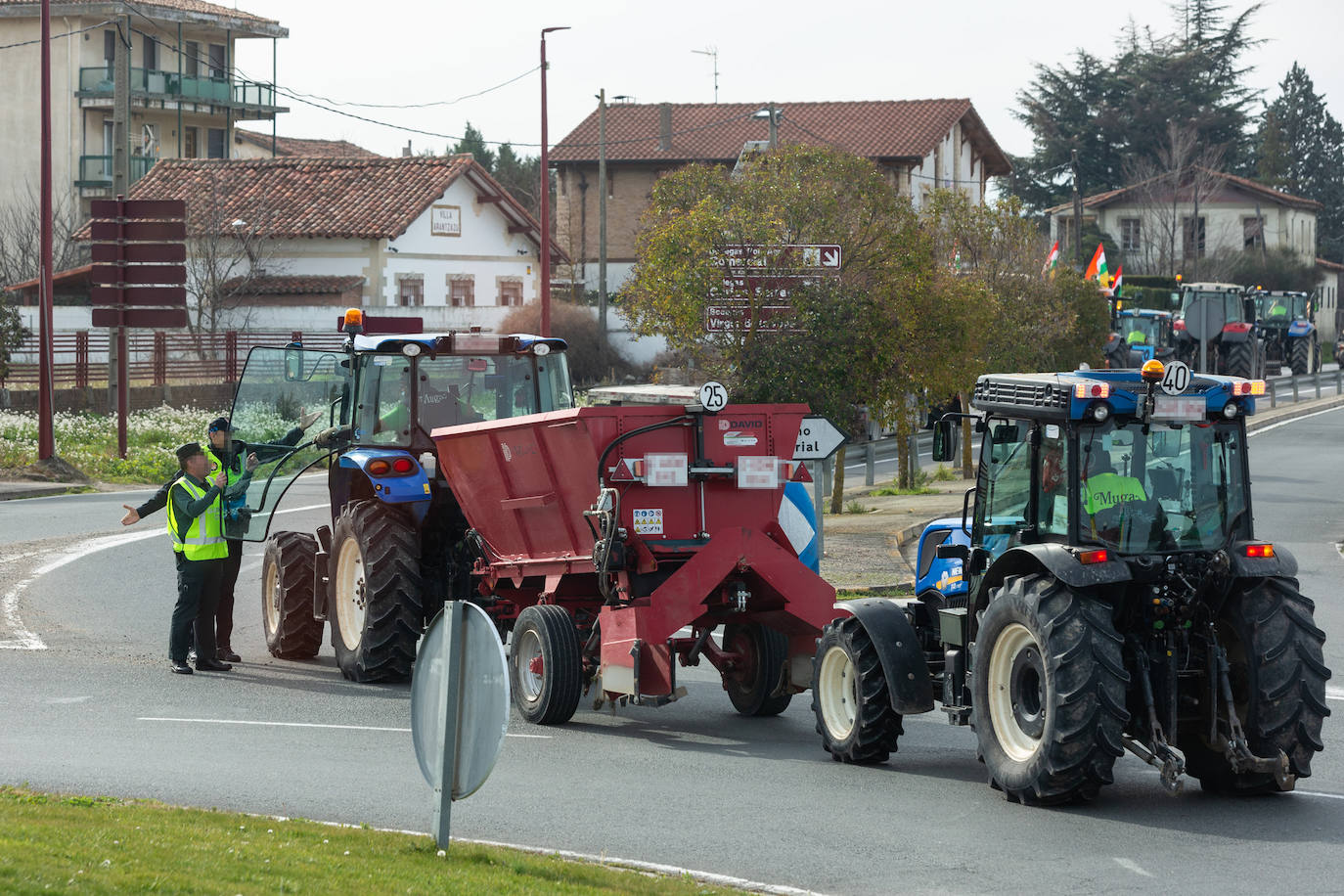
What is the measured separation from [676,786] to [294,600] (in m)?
5.64

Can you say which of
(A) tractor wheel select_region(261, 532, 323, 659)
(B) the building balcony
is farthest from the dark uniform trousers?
(B) the building balcony

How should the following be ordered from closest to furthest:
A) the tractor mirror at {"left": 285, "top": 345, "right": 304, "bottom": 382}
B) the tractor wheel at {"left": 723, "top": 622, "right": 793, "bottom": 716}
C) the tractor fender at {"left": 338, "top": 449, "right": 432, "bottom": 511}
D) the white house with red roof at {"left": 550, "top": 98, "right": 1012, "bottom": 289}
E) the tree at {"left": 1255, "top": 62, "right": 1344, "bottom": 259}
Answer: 1. the tractor wheel at {"left": 723, "top": 622, "right": 793, "bottom": 716}
2. the tractor fender at {"left": 338, "top": 449, "right": 432, "bottom": 511}
3. the tractor mirror at {"left": 285, "top": 345, "right": 304, "bottom": 382}
4. the white house with red roof at {"left": 550, "top": 98, "right": 1012, "bottom": 289}
5. the tree at {"left": 1255, "top": 62, "right": 1344, "bottom": 259}

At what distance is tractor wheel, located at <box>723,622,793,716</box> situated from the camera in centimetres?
1143

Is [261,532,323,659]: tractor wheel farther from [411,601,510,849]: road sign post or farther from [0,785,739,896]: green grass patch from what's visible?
[411,601,510,849]: road sign post

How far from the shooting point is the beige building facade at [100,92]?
60969 mm

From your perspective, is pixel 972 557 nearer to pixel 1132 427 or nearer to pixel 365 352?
pixel 1132 427

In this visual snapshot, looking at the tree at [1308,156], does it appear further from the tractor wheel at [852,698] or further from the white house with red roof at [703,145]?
the tractor wheel at [852,698]

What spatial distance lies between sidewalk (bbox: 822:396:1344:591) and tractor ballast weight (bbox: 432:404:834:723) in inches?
248

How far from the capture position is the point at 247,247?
5084cm

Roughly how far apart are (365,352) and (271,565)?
2.27 m

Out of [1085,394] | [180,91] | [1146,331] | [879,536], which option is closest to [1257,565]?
[1085,394]

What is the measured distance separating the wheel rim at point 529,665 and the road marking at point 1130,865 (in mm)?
4493

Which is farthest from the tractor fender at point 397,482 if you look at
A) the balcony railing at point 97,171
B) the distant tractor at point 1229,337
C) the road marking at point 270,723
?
the balcony railing at point 97,171

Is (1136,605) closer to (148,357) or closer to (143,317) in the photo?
(143,317)
